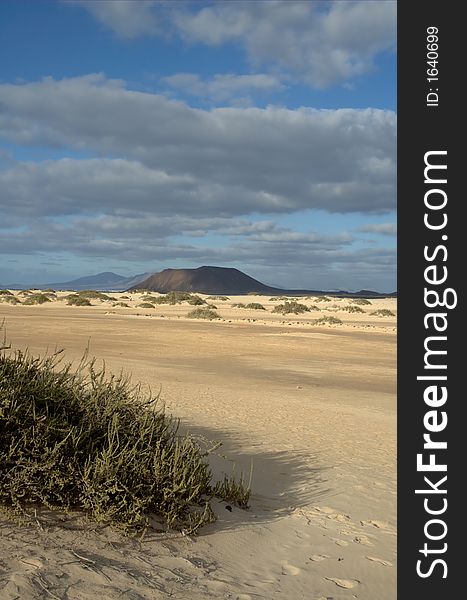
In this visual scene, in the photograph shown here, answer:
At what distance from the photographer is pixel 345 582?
15.2ft

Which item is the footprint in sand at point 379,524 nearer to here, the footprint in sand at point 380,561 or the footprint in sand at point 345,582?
the footprint in sand at point 380,561

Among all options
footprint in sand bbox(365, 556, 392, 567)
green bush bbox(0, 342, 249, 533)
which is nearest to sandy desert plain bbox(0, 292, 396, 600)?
footprint in sand bbox(365, 556, 392, 567)

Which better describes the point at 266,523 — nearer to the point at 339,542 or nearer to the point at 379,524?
the point at 339,542

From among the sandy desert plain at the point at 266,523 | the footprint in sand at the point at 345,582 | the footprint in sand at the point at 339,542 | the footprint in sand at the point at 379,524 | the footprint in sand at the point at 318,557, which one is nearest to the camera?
the sandy desert plain at the point at 266,523

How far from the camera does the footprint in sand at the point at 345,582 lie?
4.58 m

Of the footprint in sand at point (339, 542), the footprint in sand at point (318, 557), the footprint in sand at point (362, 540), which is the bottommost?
the footprint in sand at point (362, 540)

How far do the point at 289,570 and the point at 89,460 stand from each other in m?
1.82

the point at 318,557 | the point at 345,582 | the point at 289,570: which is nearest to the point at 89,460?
the point at 289,570

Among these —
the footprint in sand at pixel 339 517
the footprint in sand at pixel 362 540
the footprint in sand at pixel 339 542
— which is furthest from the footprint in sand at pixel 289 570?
the footprint in sand at pixel 339 517

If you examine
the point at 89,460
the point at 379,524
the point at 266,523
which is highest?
the point at 89,460

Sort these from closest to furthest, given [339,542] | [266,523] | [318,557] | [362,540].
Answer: [318,557]
[339,542]
[362,540]
[266,523]

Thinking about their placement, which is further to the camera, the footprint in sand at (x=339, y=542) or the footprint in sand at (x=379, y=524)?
the footprint in sand at (x=379, y=524)

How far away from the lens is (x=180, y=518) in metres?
5.14

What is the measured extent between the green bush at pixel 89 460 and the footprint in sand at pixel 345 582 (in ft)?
3.80
